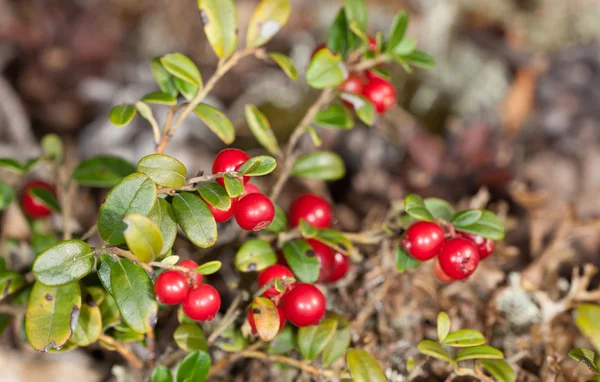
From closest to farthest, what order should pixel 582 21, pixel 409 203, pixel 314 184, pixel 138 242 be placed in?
pixel 138 242, pixel 409 203, pixel 314 184, pixel 582 21

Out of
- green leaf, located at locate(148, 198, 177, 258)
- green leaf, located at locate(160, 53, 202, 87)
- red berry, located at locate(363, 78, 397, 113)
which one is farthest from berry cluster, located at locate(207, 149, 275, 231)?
red berry, located at locate(363, 78, 397, 113)

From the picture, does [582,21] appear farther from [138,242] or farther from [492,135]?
[138,242]

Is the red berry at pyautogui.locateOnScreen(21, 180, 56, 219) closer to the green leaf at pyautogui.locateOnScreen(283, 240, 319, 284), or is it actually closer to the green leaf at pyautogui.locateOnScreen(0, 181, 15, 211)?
the green leaf at pyautogui.locateOnScreen(0, 181, 15, 211)

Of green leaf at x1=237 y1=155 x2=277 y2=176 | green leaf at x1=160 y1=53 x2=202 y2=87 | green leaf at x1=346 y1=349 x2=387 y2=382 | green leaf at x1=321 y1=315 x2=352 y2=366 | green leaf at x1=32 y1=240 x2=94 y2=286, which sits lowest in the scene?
green leaf at x1=321 y1=315 x2=352 y2=366

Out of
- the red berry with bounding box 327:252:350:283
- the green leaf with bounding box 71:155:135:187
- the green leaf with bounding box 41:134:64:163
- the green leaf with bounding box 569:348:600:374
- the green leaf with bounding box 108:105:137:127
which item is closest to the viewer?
the green leaf with bounding box 569:348:600:374

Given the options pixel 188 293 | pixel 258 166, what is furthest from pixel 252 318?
pixel 258 166

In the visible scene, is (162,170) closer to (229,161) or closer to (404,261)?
(229,161)

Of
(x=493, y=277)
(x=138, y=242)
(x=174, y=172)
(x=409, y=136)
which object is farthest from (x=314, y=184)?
(x=138, y=242)

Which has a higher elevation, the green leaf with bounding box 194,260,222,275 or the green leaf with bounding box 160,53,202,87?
the green leaf with bounding box 160,53,202,87

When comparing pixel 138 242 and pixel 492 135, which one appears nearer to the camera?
pixel 138 242
